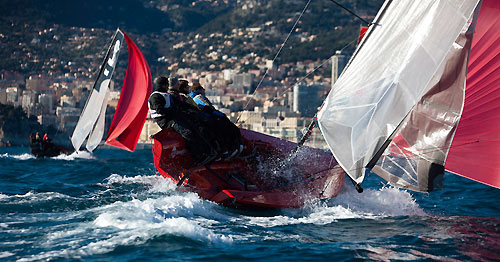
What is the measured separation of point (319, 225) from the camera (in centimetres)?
600

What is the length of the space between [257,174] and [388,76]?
2.09 metres

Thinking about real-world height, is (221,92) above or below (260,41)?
below

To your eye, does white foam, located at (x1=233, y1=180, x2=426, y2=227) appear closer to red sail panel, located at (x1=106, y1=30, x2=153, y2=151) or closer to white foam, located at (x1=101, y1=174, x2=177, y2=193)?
white foam, located at (x1=101, y1=174, x2=177, y2=193)

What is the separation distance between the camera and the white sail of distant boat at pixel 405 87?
5801mm

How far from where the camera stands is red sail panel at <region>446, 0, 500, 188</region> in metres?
6.68

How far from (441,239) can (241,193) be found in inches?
81.9

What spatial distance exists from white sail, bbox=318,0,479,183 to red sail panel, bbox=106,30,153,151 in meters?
3.58

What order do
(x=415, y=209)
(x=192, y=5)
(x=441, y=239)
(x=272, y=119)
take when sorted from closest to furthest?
→ (x=441, y=239) < (x=415, y=209) < (x=272, y=119) < (x=192, y=5)

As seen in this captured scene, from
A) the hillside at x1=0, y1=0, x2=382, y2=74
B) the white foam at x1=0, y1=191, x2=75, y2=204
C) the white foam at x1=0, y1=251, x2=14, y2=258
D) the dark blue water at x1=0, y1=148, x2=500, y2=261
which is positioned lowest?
the white foam at x1=0, y1=191, x2=75, y2=204

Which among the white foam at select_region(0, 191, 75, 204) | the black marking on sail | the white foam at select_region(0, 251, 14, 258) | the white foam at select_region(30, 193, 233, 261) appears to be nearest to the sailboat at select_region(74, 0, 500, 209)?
the white foam at select_region(30, 193, 233, 261)

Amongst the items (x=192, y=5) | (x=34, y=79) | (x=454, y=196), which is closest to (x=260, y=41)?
(x=192, y=5)

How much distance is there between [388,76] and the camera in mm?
5953

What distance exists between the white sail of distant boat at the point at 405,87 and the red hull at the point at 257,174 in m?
1.06

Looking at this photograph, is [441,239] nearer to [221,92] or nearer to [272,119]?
[272,119]
